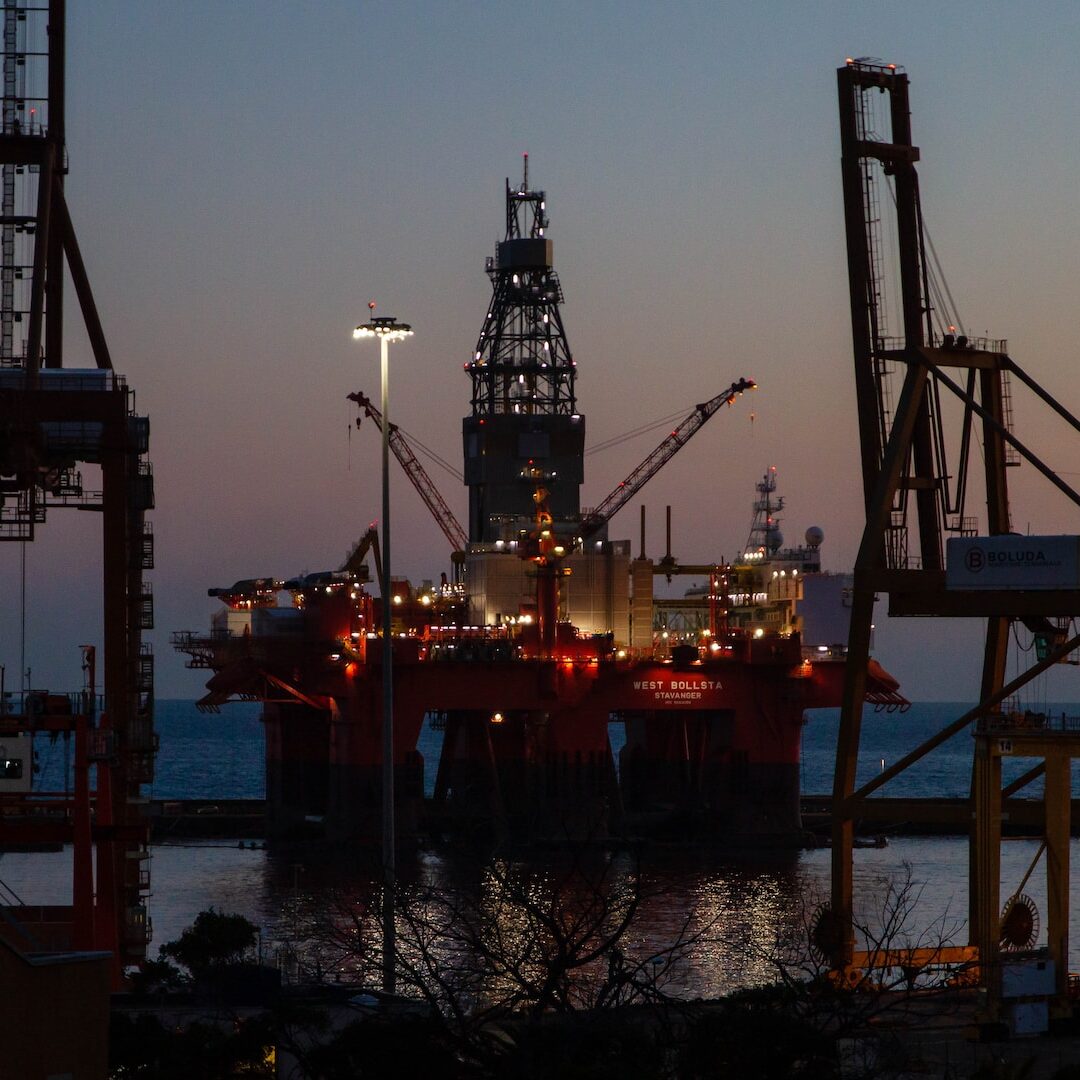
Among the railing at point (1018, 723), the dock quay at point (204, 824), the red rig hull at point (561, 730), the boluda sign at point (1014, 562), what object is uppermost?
the boluda sign at point (1014, 562)

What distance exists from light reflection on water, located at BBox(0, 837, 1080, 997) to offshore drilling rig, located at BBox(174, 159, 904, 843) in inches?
112

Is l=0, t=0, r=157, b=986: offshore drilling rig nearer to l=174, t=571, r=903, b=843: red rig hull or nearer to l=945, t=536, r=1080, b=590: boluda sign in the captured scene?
l=945, t=536, r=1080, b=590: boluda sign

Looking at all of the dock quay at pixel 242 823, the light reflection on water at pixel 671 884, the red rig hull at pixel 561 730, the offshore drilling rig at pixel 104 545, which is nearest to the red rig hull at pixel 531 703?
the red rig hull at pixel 561 730

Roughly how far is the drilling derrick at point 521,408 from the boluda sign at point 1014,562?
202ft

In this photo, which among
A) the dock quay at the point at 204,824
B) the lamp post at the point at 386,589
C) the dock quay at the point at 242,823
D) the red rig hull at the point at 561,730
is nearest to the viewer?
the lamp post at the point at 386,589

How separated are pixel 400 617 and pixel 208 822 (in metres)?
15.7

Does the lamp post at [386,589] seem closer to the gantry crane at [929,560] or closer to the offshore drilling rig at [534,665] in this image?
the gantry crane at [929,560]

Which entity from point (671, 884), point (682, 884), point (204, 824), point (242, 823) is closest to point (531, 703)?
point (682, 884)

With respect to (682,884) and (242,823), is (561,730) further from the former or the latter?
(242,823)

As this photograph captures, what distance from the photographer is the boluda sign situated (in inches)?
1729

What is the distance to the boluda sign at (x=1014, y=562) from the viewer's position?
4391 centimetres

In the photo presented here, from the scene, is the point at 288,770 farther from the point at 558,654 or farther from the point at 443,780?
the point at 558,654

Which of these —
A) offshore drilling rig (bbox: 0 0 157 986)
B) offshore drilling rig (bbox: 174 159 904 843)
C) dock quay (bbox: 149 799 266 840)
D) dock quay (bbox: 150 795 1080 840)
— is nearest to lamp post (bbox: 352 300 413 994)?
offshore drilling rig (bbox: 0 0 157 986)

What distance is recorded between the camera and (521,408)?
356ft
